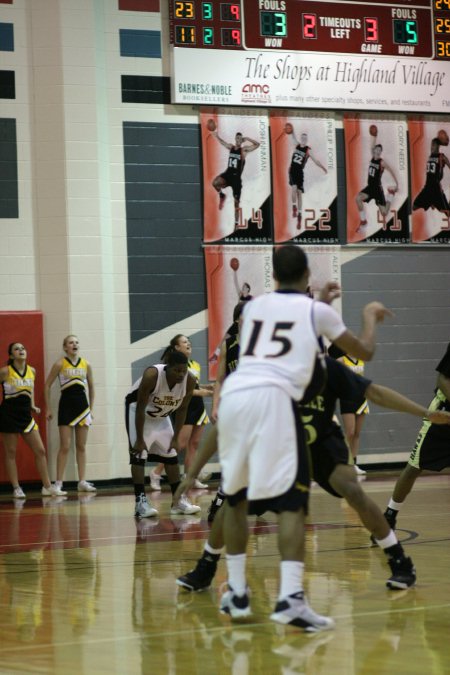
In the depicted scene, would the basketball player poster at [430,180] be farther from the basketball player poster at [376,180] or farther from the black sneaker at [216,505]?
the black sneaker at [216,505]

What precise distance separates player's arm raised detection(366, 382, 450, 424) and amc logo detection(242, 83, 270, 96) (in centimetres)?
1076

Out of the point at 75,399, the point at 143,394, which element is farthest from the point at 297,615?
the point at 75,399

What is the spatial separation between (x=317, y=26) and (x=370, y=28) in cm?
86

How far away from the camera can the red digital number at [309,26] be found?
1667 centimetres

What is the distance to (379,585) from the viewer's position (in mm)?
6605

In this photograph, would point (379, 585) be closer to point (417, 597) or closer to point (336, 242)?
point (417, 597)

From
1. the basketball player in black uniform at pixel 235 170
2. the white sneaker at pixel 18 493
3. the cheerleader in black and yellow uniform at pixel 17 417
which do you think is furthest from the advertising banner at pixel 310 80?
the white sneaker at pixel 18 493

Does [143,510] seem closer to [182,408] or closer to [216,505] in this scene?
[182,408]

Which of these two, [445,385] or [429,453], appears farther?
[429,453]

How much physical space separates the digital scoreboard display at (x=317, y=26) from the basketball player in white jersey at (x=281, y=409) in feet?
36.9

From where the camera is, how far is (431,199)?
17641 millimetres

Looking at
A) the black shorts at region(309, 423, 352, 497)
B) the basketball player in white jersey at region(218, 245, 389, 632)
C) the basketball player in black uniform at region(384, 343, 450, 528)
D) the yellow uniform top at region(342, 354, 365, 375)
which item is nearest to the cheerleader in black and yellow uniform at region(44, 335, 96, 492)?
the yellow uniform top at region(342, 354, 365, 375)

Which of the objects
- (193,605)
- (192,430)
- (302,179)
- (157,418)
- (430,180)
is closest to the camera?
(193,605)

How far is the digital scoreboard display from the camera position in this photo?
1600 centimetres
